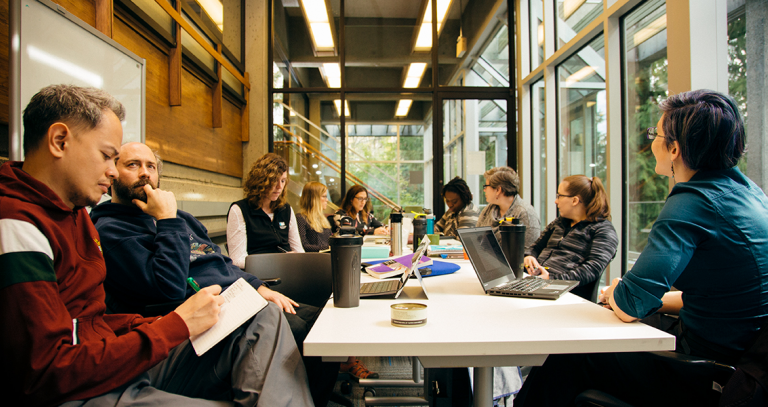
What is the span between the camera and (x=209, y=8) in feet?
14.3

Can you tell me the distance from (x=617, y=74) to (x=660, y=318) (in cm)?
280

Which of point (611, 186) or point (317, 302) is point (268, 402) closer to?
point (317, 302)

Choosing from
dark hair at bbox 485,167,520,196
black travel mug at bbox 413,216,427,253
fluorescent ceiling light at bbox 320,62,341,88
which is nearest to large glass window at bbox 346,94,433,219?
fluorescent ceiling light at bbox 320,62,341,88

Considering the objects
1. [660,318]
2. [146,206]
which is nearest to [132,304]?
[146,206]

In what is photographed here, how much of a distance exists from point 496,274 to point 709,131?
32.2 inches

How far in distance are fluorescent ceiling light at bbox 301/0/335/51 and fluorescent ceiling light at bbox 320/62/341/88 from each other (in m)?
0.26

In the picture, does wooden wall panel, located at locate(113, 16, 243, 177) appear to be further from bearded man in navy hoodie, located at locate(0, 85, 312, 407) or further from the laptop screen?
the laptop screen

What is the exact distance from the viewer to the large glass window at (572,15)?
379cm

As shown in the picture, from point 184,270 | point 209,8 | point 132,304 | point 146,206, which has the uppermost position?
point 209,8

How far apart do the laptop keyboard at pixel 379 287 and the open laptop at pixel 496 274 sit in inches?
11.8

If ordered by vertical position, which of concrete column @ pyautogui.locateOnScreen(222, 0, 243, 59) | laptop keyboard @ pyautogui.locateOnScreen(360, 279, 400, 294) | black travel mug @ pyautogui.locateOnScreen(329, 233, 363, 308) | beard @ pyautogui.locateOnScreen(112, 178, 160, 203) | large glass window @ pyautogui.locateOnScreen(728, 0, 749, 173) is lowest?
laptop keyboard @ pyautogui.locateOnScreen(360, 279, 400, 294)

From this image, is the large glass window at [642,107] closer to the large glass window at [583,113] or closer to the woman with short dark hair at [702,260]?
the large glass window at [583,113]

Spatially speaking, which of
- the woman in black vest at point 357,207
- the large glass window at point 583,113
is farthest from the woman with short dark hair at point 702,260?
the woman in black vest at point 357,207

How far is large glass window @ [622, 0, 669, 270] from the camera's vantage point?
9.87ft
